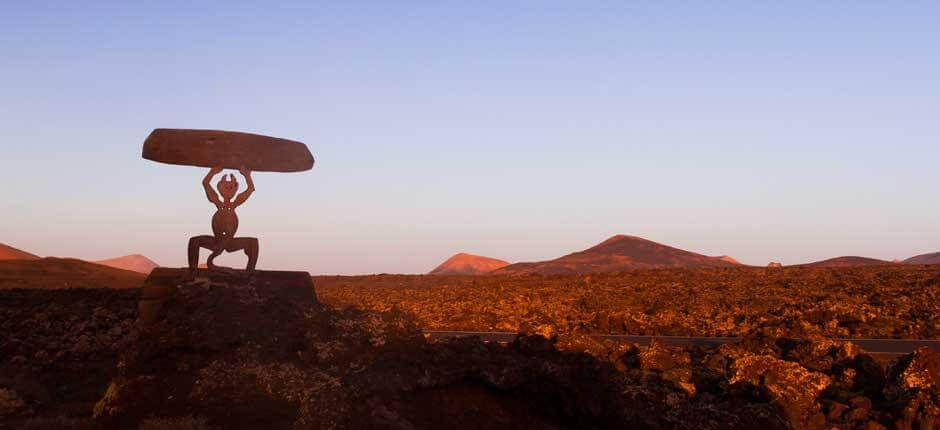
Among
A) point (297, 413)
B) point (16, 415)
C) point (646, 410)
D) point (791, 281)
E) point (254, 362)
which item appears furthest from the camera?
point (791, 281)

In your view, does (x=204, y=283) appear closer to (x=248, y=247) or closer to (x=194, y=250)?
(x=194, y=250)

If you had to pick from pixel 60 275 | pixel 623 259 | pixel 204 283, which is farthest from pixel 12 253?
pixel 204 283

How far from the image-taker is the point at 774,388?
14.8 meters

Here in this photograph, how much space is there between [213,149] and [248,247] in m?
1.72

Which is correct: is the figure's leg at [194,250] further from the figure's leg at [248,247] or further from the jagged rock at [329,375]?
the jagged rock at [329,375]

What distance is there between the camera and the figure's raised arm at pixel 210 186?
15062 mm

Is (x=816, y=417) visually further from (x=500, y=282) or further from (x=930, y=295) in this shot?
(x=500, y=282)

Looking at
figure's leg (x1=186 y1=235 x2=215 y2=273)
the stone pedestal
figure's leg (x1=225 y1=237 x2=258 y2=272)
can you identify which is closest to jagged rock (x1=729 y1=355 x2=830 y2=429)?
the stone pedestal

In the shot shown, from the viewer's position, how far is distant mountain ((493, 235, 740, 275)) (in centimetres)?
9381

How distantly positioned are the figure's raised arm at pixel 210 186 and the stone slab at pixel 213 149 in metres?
0.10

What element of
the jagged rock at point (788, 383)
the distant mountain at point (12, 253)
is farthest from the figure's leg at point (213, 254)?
the distant mountain at point (12, 253)

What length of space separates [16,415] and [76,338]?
8.31m

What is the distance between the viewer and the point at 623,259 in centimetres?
10038

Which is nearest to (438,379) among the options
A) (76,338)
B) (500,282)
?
(76,338)
